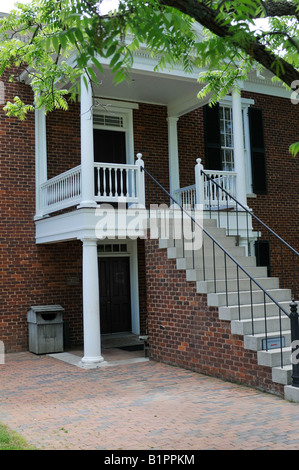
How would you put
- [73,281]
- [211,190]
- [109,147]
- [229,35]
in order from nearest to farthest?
[229,35]
[211,190]
[73,281]
[109,147]

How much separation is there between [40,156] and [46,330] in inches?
156

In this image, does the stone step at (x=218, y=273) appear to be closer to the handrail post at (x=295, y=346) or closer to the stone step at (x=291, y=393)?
the handrail post at (x=295, y=346)

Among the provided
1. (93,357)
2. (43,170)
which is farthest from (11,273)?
(93,357)

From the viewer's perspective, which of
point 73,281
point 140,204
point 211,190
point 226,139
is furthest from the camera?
point 226,139

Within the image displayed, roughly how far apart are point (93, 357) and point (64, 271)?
Result: 3.21 m

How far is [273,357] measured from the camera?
7234 millimetres

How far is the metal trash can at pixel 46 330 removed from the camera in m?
11.2

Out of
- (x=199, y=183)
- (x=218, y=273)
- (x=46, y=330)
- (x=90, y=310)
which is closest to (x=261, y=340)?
(x=218, y=273)

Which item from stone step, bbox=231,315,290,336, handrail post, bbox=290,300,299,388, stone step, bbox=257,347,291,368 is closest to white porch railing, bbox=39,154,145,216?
stone step, bbox=231,315,290,336

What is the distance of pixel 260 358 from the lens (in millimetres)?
7418

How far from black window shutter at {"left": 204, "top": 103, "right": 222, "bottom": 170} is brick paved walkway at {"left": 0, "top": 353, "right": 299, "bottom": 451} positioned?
672 centimetres

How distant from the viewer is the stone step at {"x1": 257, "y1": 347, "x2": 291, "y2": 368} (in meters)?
7.23

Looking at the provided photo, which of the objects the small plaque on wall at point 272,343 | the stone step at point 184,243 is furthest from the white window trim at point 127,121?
the small plaque on wall at point 272,343

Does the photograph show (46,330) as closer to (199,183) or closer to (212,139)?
(199,183)
